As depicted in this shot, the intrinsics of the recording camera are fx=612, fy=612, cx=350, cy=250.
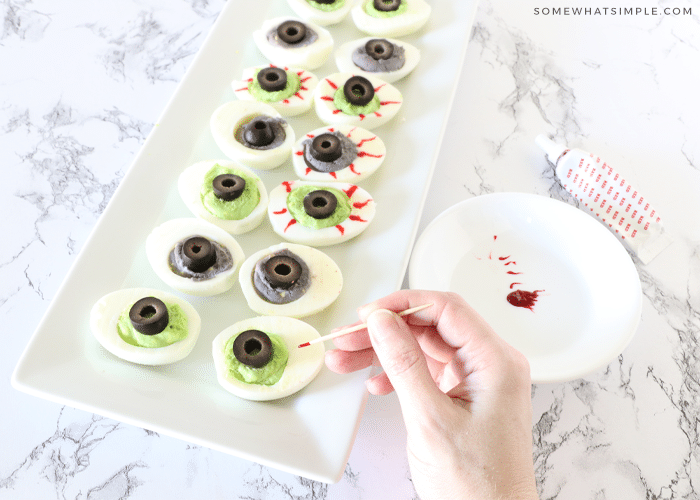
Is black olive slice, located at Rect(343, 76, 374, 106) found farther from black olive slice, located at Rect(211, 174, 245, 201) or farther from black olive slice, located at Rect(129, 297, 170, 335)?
black olive slice, located at Rect(129, 297, 170, 335)

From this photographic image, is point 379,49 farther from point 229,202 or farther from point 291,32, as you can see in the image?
point 229,202

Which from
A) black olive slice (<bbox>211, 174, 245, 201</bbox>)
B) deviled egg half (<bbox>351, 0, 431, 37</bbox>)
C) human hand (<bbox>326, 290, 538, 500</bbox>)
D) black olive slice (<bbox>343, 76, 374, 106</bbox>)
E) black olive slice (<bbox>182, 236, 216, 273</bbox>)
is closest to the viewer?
human hand (<bbox>326, 290, 538, 500</bbox>)

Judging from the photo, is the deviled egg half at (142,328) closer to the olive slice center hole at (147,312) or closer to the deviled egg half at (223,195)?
the olive slice center hole at (147,312)

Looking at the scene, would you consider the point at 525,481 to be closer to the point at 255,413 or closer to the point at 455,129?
the point at 255,413

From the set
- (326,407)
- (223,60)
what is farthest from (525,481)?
(223,60)

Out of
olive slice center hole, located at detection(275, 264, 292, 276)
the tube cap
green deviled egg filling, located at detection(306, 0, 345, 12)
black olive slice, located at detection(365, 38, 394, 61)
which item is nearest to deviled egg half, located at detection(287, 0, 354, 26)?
green deviled egg filling, located at detection(306, 0, 345, 12)
